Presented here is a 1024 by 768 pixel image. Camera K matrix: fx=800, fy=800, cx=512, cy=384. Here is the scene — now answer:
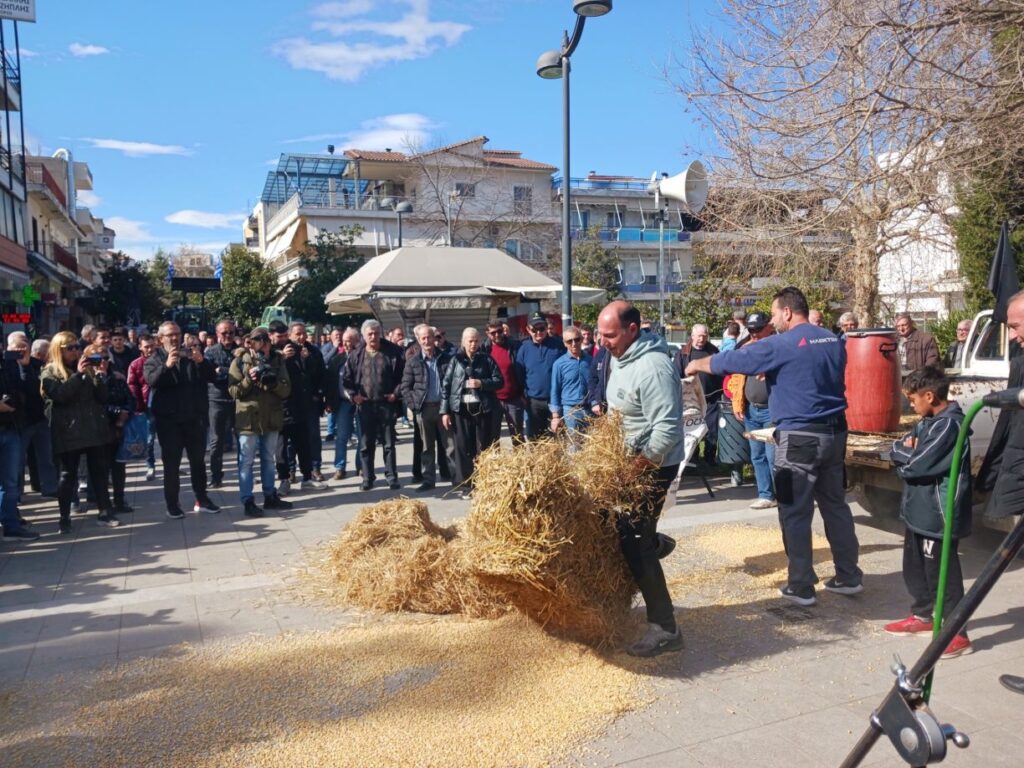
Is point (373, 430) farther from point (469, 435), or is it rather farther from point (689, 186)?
point (689, 186)

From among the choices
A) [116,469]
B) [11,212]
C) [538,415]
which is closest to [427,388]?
[538,415]

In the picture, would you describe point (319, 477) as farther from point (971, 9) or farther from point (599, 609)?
point (971, 9)

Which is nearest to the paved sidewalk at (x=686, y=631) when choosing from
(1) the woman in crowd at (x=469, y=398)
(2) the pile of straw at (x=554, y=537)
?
(2) the pile of straw at (x=554, y=537)

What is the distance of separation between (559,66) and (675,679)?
1000cm

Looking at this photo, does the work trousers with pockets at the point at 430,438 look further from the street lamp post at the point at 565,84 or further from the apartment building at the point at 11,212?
the apartment building at the point at 11,212

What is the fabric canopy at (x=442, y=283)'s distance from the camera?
14117 millimetres

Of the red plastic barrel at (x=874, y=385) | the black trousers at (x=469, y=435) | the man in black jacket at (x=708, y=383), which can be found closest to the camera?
the red plastic barrel at (x=874, y=385)

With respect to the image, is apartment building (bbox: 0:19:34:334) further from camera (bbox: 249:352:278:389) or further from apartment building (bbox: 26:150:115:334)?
camera (bbox: 249:352:278:389)

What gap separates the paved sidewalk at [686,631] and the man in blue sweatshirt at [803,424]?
44 centimetres

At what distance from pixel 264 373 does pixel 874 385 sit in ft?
19.1

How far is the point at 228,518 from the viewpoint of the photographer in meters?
8.04

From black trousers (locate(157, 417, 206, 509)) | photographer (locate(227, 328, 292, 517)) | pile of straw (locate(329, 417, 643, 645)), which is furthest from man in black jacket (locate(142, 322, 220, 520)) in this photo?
pile of straw (locate(329, 417, 643, 645))

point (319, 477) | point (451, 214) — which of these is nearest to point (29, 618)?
point (319, 477)

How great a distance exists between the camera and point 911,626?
184 inches
